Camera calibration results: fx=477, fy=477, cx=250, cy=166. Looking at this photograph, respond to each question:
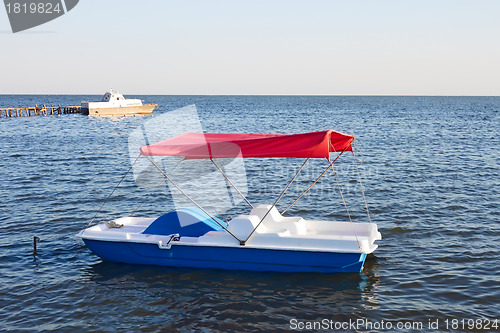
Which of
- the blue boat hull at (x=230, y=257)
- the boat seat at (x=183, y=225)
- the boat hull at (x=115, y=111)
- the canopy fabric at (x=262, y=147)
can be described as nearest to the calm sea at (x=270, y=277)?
the blue boat hull at (x=230, y=257)

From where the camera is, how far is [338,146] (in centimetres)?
1273

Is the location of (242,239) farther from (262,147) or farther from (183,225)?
(262,147)

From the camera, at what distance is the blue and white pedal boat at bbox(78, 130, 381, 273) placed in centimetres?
1129

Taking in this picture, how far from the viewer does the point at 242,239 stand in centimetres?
1162

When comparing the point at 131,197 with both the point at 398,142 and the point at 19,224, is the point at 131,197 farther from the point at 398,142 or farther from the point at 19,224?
the point at 398,142

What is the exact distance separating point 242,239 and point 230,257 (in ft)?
1.81

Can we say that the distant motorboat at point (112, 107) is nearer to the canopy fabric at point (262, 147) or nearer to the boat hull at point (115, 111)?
the boat hull at point (115, 111)

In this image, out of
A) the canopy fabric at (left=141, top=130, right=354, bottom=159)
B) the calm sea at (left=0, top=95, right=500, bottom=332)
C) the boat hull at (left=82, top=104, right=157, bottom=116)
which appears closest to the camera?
the calm sea at (left=0, top=95, right=500, bottom=332)

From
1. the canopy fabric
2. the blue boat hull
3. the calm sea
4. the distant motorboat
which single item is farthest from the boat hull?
the canopy fabric

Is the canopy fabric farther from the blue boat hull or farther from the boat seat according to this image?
the blue boat hull

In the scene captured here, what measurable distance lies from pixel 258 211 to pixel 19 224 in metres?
9.09

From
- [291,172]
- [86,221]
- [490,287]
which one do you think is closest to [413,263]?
[490,287]

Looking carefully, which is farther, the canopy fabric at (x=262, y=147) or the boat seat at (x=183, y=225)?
the boat seat at (x=183, y=225)

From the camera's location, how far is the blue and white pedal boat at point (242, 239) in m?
11.3
